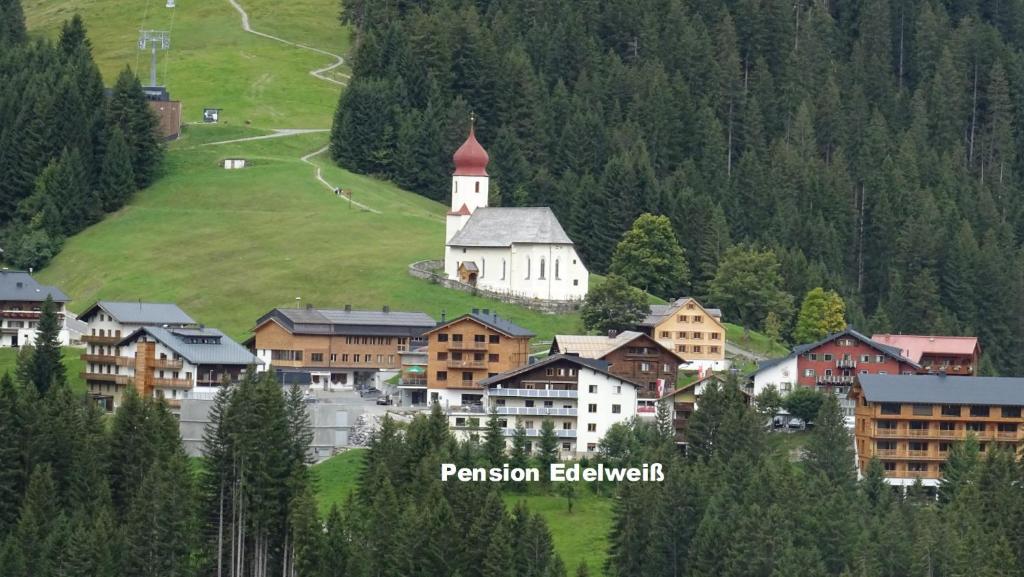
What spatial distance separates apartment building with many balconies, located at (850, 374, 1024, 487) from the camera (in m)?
123

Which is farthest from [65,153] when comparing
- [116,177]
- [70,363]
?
[70,363]

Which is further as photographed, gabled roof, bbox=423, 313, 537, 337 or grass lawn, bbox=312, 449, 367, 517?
gabled roof, bbox=423, 313, 537, 337

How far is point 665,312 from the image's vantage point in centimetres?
14300

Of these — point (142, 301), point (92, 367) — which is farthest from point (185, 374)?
point (142, 301)

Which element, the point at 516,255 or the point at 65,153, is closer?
the point at 516,255

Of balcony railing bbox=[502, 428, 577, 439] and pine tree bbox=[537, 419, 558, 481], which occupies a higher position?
balcony railing bbox=[502, 428, 577, 439]

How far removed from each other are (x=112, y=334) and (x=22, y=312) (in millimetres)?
10444

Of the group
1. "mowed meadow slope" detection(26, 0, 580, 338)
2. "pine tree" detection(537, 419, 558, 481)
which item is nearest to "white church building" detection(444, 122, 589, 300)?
"mowed meadow slope" detection(26, 0, 580, 338)

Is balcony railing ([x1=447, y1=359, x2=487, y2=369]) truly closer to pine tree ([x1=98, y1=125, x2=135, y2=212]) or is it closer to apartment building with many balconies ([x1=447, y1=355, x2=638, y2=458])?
apartment building with many balconies ([x1=447, y1=355, x2=638, y2=458])

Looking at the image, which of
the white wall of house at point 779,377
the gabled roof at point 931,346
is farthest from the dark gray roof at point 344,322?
the gabled roof at point 931,346

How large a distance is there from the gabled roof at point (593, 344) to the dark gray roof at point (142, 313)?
20.0 meters

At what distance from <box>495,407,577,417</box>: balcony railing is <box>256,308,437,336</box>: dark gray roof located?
13.0 metres

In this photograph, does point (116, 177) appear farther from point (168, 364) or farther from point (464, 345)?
point (464, 345)

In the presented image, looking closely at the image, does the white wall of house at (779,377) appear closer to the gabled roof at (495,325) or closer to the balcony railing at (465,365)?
the gabled roof at (495,325)
